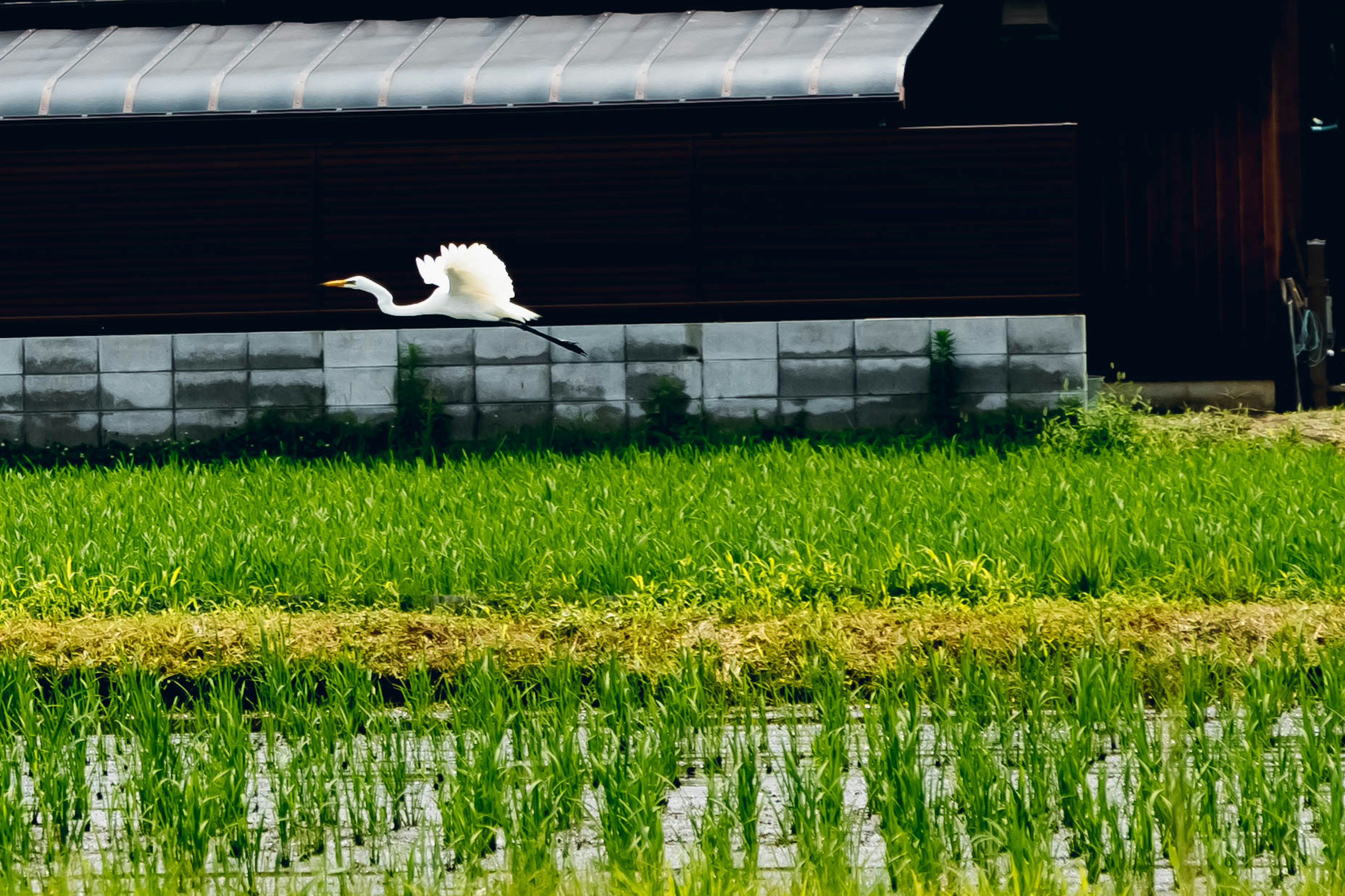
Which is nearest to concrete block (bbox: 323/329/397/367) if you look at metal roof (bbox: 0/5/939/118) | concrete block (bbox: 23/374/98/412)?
metal roof (bbox: 0/5/939/118)

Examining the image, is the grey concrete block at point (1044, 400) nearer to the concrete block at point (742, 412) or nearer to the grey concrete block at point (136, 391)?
the concrete block at point (742, 412)

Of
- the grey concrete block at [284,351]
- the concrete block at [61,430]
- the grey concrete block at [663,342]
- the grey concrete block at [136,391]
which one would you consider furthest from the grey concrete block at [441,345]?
the concrete block at [61,430]

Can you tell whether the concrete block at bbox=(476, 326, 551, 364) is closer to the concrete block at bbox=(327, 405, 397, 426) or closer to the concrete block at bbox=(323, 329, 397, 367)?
the concrete block at bbox=(323, 329, 397, 367)

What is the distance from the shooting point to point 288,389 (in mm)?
10203

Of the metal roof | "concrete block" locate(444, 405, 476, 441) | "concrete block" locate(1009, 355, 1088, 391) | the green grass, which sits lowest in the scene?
the green grass

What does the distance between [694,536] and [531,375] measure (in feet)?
13.1

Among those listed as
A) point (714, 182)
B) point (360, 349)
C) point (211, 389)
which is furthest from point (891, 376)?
point (211, 389)

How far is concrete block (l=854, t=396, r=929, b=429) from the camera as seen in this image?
32.4 feet

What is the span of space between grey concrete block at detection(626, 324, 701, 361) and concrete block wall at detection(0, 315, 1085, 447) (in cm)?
1

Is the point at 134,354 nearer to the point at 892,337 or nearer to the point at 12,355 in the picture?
the point at 12,355

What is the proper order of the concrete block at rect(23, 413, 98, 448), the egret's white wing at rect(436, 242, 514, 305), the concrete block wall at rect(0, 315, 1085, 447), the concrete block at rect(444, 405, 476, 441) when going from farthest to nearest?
the concrete block at rect(23, 413, 98, 448) → the concrete block at rect(444, 405, 476, 441) → the concrete block wall at rect(0, 315, 1085, 447) → the egret's white wing at rect(436, 242, 514, 305)

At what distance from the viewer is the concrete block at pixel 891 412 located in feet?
32.4

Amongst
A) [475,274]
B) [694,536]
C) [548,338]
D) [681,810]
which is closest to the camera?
[681,810]

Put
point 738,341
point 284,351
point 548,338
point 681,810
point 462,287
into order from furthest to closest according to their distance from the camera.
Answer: point 284,351 → point 738,341 → point 548,338 → point 462,287 → point 681,810
